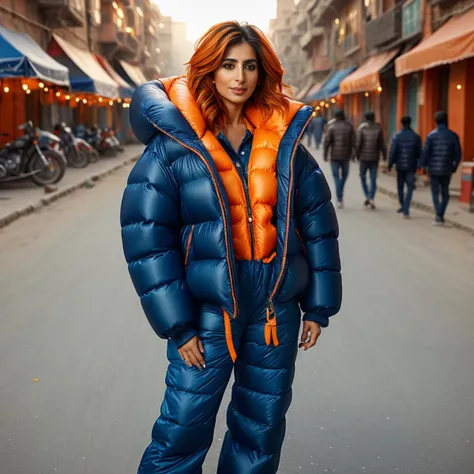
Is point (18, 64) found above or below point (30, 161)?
above

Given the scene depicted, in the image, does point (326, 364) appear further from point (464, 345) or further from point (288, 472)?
point (288, 472)

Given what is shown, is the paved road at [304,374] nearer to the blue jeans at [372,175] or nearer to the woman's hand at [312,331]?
the woman's hand at [312,331]

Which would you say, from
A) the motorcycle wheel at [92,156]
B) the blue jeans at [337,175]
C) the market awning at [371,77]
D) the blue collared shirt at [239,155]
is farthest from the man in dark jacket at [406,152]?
the motorcycle wheel at [92,156]

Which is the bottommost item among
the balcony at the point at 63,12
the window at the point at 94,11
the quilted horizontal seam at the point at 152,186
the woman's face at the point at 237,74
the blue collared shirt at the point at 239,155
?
the quilted horizontal seam at the point at 152,186

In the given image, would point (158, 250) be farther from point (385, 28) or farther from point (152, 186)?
point (385, 28)

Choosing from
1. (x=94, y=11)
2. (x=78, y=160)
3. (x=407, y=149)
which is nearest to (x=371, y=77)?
(x=78, y=160)

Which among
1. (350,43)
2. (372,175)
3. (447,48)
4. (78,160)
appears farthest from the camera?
(350,43)

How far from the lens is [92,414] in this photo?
3.94 metres

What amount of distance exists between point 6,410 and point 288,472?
166 cm

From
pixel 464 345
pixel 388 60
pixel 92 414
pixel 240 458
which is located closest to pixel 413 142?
pixel 464 345

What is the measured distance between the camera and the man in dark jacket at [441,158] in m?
11.4

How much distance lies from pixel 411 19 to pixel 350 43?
16.2 metres

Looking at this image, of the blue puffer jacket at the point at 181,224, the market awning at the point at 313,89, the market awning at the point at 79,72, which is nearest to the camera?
the blue puffer jacket at the point at 181,224

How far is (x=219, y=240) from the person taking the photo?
2.44m
